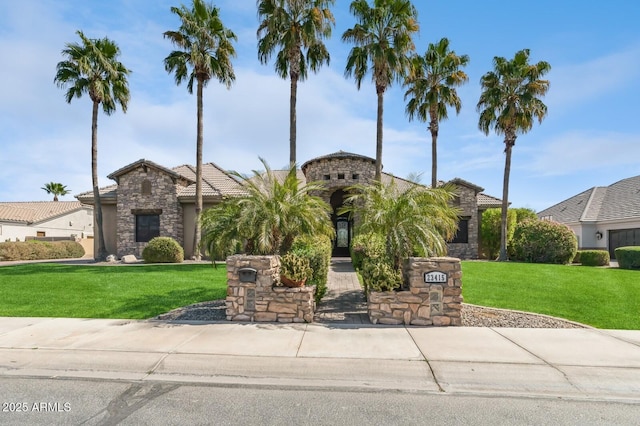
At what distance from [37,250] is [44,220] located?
15483 millimetres

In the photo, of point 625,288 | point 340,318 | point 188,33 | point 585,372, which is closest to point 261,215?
point 340,318

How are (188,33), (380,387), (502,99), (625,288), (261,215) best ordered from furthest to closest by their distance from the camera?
(502,99), (188,33), (625,288), (261,215), (380,387)

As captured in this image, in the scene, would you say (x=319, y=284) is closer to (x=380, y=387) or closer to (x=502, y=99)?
(x=380, y=387)

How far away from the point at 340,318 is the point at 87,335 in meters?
5.14

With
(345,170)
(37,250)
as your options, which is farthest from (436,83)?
(37,250)

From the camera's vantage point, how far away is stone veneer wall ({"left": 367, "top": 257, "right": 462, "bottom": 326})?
307 inches

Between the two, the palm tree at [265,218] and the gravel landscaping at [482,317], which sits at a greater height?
the palm tree at [265,218]

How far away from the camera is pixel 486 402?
4.45 metres

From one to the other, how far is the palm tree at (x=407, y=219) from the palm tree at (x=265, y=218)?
1.48 metres

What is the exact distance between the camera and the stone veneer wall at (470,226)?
1001 inches

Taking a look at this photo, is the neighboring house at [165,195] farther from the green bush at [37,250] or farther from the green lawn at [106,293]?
→ the green lawn at [106,293]

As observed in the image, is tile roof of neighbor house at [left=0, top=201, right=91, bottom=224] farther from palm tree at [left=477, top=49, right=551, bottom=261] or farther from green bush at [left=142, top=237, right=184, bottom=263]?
palm tree at [left=477, top=49, right=551, bottom=261]

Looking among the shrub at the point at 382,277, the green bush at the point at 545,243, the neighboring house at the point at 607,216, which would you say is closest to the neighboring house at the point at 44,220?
the shrub at the point at 382,277

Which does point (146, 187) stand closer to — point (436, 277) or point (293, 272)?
point (293, 272)
